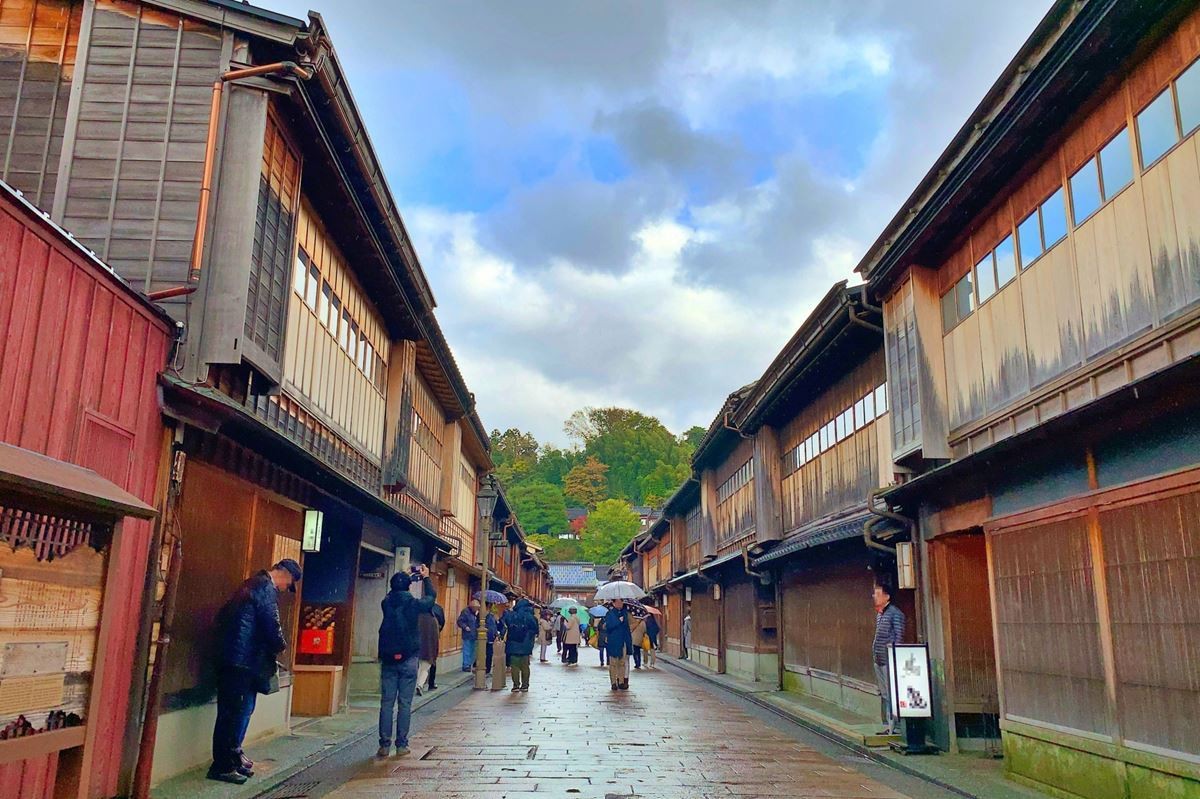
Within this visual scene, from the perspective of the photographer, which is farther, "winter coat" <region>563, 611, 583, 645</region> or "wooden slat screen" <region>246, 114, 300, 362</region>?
"winter coat" <region>563, 611, 583, 645</region>

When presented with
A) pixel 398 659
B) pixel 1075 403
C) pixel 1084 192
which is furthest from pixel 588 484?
pixel 1084 192

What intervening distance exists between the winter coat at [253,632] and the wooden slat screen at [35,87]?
4.68 m

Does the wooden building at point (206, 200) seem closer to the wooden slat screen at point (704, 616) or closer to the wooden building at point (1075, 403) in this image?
the wooden building at point (1075, 403)

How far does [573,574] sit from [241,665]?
82732 mm

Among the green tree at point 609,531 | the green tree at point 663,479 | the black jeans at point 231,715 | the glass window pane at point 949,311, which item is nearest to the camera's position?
the black jeans at point 231,715

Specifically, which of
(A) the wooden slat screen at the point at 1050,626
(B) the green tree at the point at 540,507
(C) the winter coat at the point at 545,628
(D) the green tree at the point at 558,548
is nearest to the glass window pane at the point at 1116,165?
(A) the wooden slat screen at the point at 1050,626

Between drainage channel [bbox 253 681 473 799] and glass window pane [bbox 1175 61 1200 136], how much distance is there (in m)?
9.81

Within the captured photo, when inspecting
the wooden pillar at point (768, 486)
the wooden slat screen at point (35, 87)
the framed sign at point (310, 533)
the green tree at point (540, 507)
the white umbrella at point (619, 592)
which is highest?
the green tree at point (540, 507)

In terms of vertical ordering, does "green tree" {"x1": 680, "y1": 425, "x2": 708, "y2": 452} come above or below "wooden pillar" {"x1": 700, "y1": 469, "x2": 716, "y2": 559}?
above

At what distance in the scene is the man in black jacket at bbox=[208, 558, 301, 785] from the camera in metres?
9.24

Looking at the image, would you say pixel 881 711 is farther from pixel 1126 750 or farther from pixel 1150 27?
pixel 1150 27

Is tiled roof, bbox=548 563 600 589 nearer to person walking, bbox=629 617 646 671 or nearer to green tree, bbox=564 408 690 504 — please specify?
green tree, bbox=564 408 690 504

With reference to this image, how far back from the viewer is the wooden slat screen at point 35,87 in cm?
995

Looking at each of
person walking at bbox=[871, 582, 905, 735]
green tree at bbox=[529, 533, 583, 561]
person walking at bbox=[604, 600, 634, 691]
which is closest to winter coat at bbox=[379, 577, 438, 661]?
person walking at bbox=[871, 582, 905, 735]
